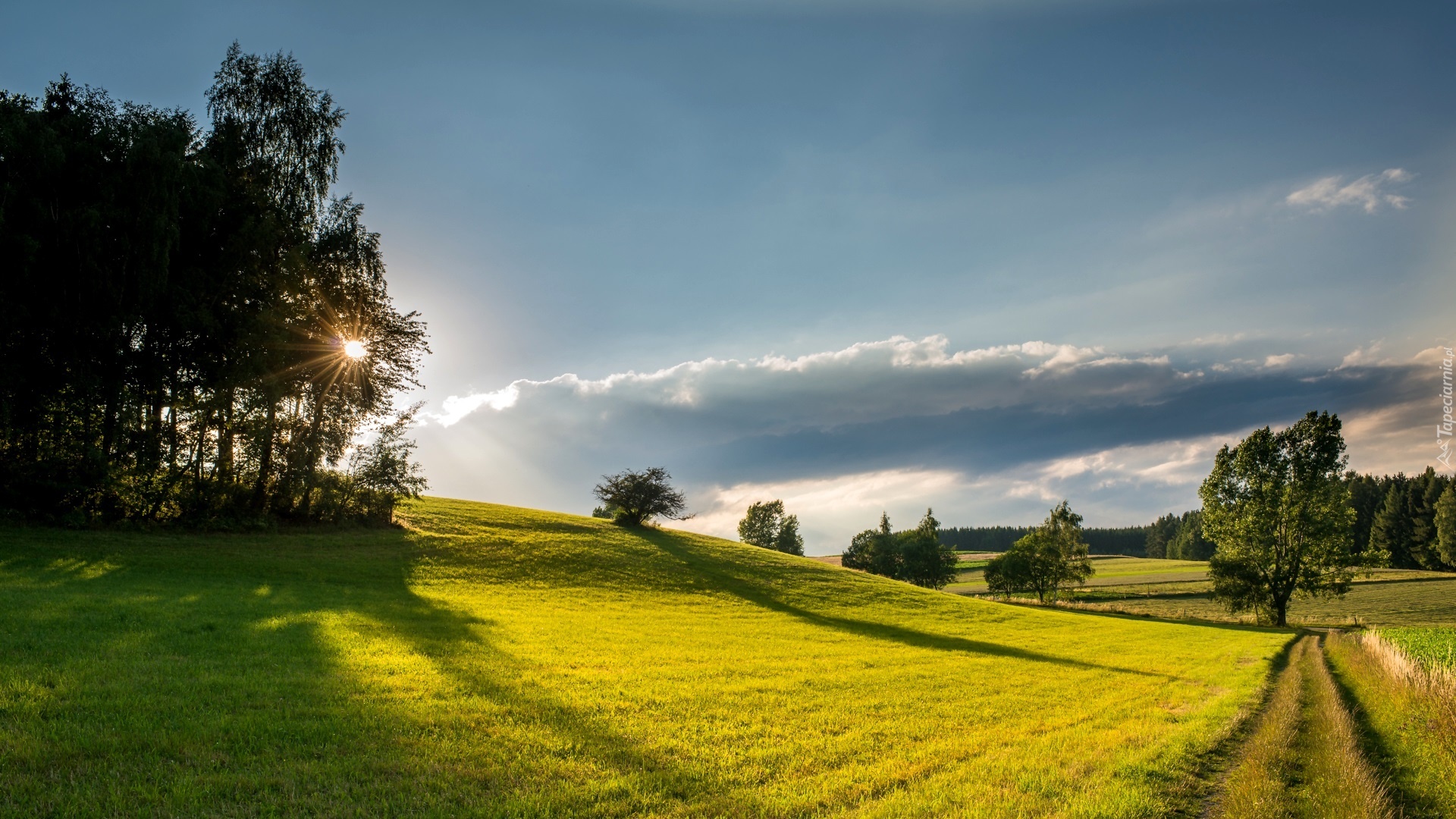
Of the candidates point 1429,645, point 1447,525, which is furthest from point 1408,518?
point 1429,645

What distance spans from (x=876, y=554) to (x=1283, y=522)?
5511 cm

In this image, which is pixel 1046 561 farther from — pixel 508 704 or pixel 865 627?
pixel 508 704

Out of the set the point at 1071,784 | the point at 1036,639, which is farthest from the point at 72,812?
the point at 1036,639

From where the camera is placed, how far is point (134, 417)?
31172 mm

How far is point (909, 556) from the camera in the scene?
101812 mm

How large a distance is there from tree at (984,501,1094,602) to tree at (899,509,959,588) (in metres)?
8.88

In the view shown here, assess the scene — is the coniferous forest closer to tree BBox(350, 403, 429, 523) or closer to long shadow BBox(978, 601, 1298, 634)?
long shadow BBox(978, 601, 1298, 634)

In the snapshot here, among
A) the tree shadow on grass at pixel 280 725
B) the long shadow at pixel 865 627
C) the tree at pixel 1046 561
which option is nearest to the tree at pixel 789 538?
the tree at pixel 1046 561

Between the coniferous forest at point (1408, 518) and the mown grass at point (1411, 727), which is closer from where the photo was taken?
the mown grass at point (1411, 727)

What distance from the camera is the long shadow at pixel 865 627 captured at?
24594 millimetres

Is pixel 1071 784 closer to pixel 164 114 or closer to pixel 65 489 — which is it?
pixel 65 489

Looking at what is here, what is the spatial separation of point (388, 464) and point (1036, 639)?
39.0m

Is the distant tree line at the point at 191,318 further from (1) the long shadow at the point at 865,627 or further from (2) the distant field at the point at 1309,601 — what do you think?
(2) the distant field at the point at 1309,601

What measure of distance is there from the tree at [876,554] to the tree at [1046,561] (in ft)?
53.6
